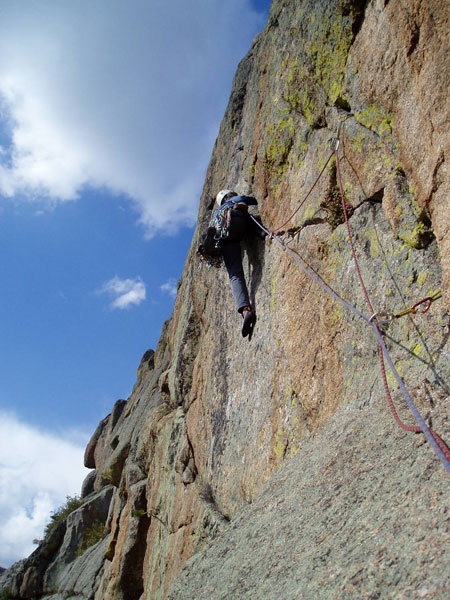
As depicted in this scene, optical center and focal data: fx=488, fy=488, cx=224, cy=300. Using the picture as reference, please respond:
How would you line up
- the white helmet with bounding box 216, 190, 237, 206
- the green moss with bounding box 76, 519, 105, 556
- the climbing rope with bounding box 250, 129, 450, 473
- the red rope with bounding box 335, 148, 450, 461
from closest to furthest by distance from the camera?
the climbing rope with bounding box 250, 129, 450, 473, the red rope with bounding box 335, 148, 450, 461, the white helmet with bounding box 216, 190, 237, 206, the green moss with bounding box 76, 519, 105, 556

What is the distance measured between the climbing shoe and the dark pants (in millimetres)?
115

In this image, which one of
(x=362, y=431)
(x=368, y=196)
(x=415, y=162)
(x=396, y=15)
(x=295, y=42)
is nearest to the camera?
(x=362, y=431)

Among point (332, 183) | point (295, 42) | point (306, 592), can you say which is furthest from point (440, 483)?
point (295, 42)

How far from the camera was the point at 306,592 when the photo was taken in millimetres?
2652

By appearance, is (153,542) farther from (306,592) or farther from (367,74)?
(367,74)

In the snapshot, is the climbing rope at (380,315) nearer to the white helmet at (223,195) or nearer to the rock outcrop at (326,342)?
the rock outcrop at (326,342)

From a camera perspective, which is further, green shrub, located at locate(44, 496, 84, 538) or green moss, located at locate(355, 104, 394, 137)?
green shrub, located at locate(44, 496, 84, 538)

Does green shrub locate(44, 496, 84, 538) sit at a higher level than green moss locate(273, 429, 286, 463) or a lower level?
higher

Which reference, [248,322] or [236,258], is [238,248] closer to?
[236,258]

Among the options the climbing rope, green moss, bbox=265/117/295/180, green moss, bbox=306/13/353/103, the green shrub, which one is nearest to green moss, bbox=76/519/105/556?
the green shrub

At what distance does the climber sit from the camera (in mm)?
7668

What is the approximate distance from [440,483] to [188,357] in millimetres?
8931

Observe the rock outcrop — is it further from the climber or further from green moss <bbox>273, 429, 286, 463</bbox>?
the climber

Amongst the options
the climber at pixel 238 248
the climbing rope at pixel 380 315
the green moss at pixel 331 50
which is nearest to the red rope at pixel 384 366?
the climbing rope at pixel 380 315
